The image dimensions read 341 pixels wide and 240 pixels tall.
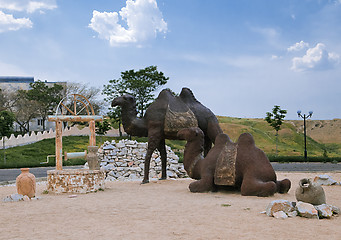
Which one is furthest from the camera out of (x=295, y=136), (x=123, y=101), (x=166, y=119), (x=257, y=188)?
(x=295, y=136)

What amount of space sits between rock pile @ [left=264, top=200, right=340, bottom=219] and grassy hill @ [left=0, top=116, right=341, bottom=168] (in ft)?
68.6

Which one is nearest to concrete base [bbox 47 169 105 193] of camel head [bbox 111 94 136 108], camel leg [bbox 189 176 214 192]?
camel head [bbox 111 94 136 108]

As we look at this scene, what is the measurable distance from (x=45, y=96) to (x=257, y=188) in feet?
146

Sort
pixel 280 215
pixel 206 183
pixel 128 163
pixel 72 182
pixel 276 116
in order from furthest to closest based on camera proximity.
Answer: pixel 276 116 < pixel 128 163 < pixel 72 182 < pixel 206 183 < pixel 280 215

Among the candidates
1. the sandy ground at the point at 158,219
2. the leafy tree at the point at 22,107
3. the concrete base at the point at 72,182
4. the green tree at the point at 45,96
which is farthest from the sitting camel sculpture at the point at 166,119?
the green tree at the point at 45,96

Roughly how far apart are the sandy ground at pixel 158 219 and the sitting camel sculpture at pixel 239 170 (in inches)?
10.2

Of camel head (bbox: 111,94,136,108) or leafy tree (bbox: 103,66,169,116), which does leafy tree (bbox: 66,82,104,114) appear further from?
camel head (bbox: 111,94,136,108)

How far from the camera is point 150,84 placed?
139ft

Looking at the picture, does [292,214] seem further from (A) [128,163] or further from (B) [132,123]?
(A) [128,163]

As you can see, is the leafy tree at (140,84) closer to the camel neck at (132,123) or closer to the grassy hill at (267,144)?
the grassy hill at (267,144)

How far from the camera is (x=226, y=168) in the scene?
8469mm

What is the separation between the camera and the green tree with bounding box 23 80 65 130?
4775 cm

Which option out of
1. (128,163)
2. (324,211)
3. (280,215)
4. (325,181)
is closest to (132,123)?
(128,163)

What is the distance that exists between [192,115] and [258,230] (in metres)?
6.77
